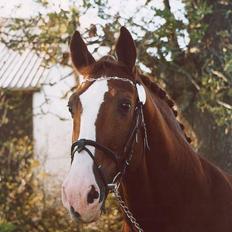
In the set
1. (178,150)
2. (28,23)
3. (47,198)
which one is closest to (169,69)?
(28,23)

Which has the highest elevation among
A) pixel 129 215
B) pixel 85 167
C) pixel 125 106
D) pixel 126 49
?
pixel 126 49

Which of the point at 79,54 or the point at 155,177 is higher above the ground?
the point at 79,54

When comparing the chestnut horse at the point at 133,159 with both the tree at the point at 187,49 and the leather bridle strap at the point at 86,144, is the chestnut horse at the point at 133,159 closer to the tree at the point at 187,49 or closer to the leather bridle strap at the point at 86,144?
the leather bridle strap at the point at 86,144

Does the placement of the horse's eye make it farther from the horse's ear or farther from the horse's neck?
the horse's ear

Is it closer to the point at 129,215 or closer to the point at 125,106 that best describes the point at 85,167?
the point at 125,106

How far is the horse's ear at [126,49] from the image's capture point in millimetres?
3305

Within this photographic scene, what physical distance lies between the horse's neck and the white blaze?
1.37 ft

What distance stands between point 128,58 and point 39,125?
12974 millimetres

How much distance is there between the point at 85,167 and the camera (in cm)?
282

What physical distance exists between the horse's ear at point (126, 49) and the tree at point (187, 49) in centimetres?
334

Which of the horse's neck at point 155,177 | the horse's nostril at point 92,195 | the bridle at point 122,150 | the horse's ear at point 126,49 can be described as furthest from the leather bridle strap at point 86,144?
the horse's ear at point 126,49

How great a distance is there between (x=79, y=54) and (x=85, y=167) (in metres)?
0.95

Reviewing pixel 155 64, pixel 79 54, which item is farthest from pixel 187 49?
pixel 79 54

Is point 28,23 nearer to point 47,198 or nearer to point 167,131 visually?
point 47,198
